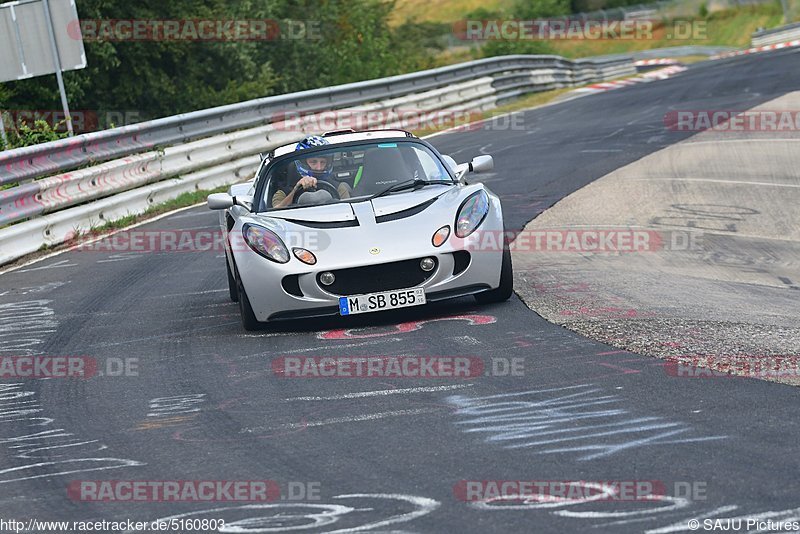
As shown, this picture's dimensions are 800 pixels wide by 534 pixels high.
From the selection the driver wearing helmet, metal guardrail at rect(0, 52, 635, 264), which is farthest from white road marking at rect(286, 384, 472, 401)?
metal guardrail at rect(0, 52, 635, 264)

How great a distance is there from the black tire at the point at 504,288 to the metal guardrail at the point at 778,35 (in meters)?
42.8

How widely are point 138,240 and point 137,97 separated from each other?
14847mm

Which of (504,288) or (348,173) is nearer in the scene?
(504,288)

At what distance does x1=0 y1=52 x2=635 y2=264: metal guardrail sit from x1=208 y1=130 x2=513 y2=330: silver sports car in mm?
5142

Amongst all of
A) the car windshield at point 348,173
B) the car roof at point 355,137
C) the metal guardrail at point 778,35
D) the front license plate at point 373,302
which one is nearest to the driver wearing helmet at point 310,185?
the car windshield at point 348,173

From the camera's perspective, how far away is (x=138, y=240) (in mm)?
14516

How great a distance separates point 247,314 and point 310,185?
4.52 feet

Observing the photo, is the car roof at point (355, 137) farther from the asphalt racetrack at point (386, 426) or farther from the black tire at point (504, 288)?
the black tire at point (504, 288)

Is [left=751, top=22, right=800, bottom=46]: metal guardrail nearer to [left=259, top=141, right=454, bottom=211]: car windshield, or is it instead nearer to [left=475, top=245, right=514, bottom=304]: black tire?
[left=259, top=141, right=454, bottom=211]: car windshield

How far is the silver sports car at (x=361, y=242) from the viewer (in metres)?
8.24

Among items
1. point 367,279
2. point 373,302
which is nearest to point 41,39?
point 367,279

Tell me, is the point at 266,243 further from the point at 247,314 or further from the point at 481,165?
the point at 481,165

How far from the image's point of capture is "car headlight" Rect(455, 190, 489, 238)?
8.59m

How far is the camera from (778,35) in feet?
168
